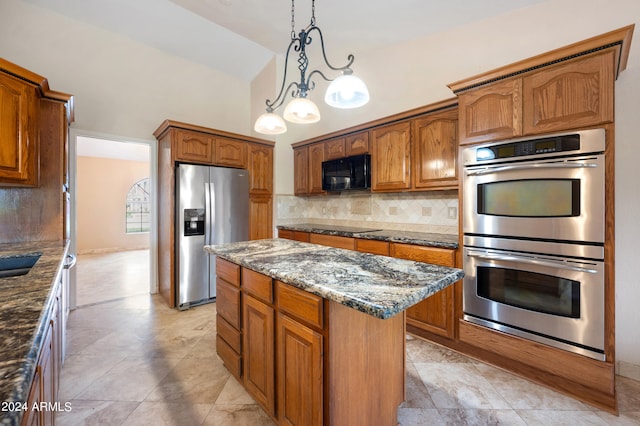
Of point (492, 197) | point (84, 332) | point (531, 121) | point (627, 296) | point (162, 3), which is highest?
point (162, 3)

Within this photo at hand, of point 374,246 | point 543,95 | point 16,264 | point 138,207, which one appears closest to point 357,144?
point 374,246

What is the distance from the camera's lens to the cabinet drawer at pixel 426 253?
7.34 feet

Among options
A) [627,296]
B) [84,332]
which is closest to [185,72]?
[84,332]

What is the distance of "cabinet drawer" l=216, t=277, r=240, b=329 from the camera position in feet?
5.74

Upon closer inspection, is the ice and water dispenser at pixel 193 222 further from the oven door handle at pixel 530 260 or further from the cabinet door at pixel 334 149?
the oven door handle at pixel 530 260

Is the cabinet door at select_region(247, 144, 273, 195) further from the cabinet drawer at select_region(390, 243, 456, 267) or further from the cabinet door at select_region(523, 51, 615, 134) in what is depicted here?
the cabinet door at select_region(523, 51, 615, 134)

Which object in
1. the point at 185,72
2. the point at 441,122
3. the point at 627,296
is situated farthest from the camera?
the point at 185,72

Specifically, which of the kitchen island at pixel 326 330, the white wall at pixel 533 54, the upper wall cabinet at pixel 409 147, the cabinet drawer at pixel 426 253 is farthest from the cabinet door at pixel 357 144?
the kitchen island at pixel 326 330

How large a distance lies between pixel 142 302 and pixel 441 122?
4.00m

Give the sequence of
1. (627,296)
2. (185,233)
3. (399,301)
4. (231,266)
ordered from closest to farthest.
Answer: (399,301) → (231,266) → (627,296) → (185,233)

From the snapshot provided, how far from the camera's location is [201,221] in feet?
11.0

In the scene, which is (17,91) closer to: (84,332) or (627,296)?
(84,332)

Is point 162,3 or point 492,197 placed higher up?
point 162,3

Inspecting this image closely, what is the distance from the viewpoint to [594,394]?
65.2 inches
